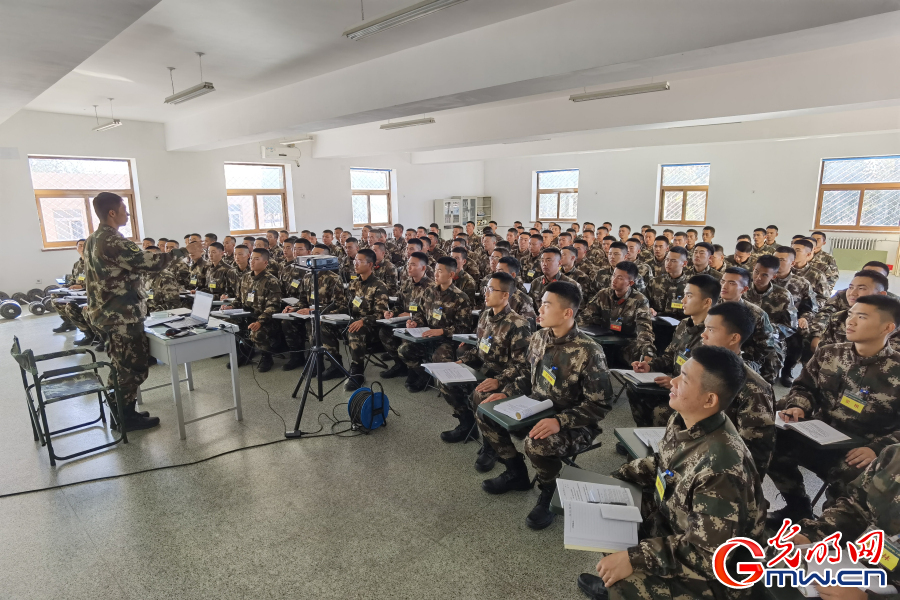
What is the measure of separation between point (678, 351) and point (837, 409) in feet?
3.00

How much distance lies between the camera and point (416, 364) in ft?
15.3

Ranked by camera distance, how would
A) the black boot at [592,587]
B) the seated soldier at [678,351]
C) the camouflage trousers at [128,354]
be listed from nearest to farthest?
the black boot at [592,587], the seated soldier at [678,351], the camouflage trousers at [128,354]

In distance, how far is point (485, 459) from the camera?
10.8 feet

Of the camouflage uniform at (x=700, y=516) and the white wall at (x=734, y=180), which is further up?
the white wall at (x=734, y=180)

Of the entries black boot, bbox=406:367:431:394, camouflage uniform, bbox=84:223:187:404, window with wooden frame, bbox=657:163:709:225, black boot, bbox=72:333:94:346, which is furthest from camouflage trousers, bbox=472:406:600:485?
window with wooden frame, bbox=657:163:709:225

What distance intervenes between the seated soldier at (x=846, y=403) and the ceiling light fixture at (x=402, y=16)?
3.26m

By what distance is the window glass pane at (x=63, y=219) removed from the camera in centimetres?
930

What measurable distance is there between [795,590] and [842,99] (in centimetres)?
676

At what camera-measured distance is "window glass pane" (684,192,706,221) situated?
1332 cm

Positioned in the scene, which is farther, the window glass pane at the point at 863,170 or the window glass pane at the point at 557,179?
the window glass pane at the point at 557,179

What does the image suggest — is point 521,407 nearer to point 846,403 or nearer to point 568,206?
point 846,403

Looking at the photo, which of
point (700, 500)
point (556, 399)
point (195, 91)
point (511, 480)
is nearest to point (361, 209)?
point (195, 91)

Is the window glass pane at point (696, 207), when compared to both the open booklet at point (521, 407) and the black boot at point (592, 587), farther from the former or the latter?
the black boot at point (592, 587)

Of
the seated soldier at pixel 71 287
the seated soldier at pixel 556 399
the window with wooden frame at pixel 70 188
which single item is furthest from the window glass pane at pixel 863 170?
the window with wooden frame at pixel 70 188
